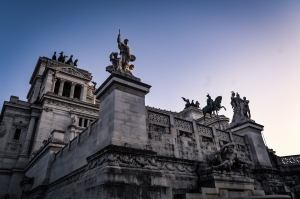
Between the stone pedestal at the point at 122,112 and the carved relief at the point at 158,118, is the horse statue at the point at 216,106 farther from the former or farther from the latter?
the stone pedestal at the point at 122,112

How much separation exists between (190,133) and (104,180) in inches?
297

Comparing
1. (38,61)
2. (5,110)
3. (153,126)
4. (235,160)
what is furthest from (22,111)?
(235,160)

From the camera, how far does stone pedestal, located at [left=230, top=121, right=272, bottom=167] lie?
17503mm

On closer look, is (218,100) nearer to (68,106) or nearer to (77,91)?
(68,106)

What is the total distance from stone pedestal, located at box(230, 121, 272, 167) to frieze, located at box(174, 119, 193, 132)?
24.1ft

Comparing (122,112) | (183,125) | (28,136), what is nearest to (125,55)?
(122,112)

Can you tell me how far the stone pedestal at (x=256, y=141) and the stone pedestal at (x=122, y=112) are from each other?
11611 mm

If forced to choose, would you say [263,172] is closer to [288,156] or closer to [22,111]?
[288,156]

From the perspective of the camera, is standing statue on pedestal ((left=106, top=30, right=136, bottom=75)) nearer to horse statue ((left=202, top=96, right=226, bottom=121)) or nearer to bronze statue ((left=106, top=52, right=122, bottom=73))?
bronze statue ((left=106, top=52, right=122, bottom=73))

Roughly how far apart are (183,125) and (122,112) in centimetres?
520

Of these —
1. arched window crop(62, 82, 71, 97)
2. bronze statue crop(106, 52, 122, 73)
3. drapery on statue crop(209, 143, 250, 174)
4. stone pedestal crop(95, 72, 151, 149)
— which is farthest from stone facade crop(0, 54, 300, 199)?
arched window crop(62, 82, 71, 97)

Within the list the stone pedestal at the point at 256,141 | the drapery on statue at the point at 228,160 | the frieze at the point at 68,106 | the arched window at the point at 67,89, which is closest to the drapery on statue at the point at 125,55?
the drapery on statue at the point at 228,160

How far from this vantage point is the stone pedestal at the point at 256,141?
17.5 m

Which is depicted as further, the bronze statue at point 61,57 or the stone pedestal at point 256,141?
the bronze statue at point 61,57
